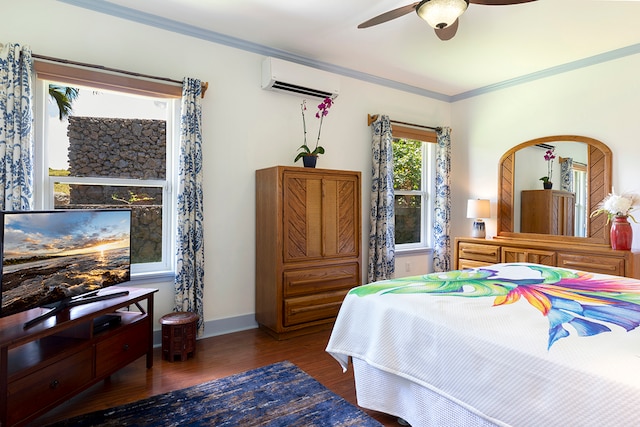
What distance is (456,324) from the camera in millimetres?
1562

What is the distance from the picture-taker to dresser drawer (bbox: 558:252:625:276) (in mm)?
3270

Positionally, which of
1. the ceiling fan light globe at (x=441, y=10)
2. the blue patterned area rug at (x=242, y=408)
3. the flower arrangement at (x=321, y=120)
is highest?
the ceiling fan light globe at (x=441, y=10)

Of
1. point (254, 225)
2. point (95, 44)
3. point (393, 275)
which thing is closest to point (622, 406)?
point (254, 225)

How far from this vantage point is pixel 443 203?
4.89 meters

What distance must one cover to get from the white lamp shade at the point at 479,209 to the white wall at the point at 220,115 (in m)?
1.75

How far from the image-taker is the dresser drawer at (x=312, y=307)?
326cm

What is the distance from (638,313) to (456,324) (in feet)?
2.75

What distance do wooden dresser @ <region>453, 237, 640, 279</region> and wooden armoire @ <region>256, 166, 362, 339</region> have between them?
158 cm

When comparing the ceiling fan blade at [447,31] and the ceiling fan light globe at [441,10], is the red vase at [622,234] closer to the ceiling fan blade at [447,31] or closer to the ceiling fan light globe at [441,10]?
the ceiling fan blade at [447,31]

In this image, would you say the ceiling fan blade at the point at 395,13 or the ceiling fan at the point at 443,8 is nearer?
the ceiling fan at the point at 443,8

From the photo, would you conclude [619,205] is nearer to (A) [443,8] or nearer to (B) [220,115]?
(A) [443,8]

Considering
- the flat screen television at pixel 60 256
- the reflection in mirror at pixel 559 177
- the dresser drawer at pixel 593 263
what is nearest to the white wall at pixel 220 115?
the flat screen television at pixel 60 256

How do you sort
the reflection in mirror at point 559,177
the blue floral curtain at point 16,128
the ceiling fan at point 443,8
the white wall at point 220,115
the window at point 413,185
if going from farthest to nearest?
1. the window at point 413,185
2. the reflection in mirror at point 559,177
3. the white wall at point 220,115
4. the blue floral curtain at point 16,128
5. the ceiling fan at point 443,8

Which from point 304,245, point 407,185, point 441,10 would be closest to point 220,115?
point 304,245
